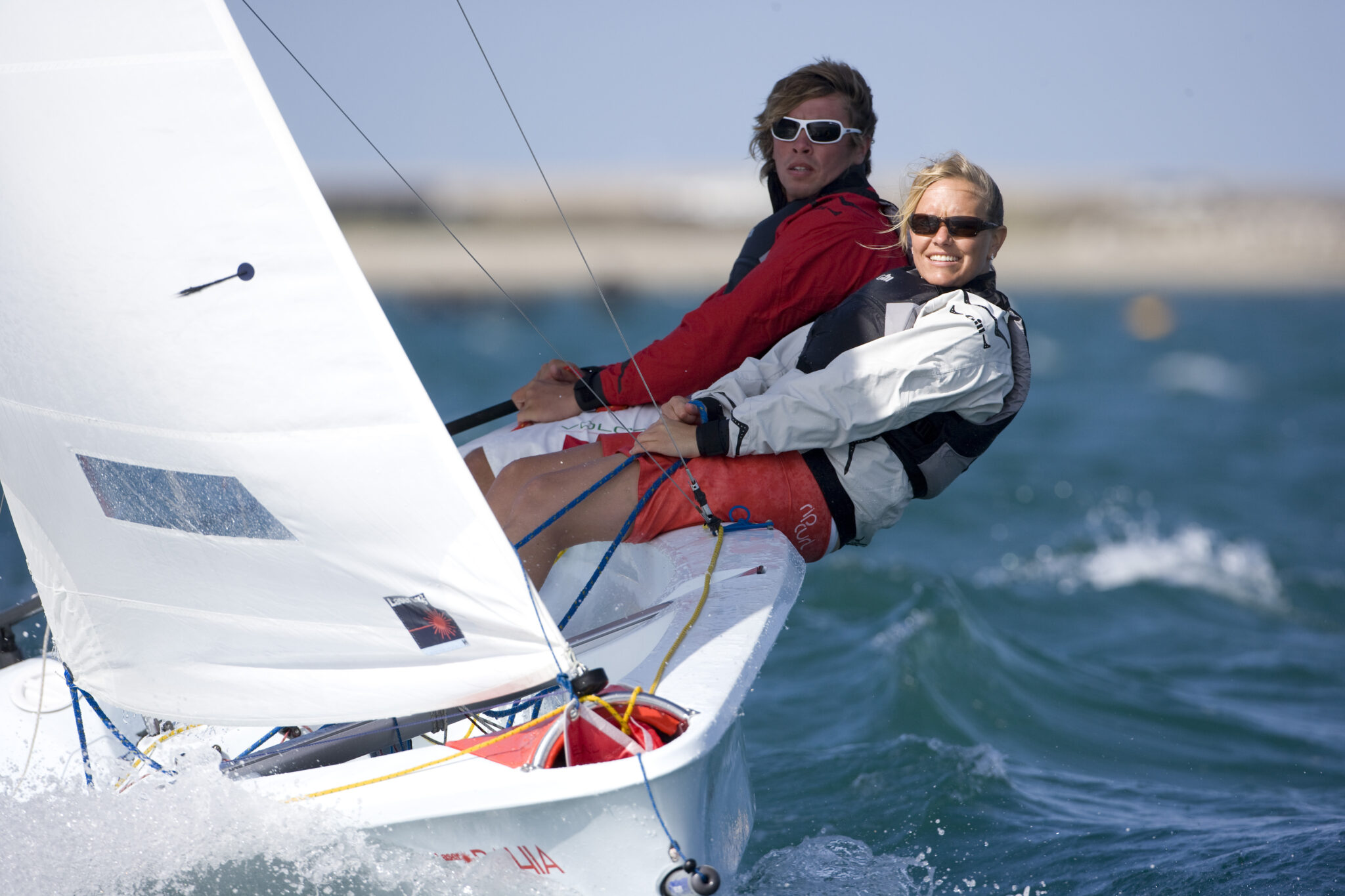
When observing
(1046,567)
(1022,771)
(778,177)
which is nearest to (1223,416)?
(1046,567)

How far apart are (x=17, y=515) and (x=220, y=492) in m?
0.64

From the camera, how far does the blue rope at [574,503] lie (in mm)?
2535

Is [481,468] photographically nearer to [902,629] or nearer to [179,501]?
[179,501]

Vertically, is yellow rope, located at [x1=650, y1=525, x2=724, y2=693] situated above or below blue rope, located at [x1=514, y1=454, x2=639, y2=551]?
below

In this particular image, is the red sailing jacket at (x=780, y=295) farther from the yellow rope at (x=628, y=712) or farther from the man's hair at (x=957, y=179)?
the yellow rope at (x=628, y=712)

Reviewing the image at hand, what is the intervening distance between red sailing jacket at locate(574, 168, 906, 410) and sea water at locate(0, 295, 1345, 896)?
114cm

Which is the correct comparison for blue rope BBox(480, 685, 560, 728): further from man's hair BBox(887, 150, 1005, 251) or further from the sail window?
man's hair BBox(887, 150, 1005, 251)

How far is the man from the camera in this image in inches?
107

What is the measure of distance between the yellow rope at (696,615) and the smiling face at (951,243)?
0.72m

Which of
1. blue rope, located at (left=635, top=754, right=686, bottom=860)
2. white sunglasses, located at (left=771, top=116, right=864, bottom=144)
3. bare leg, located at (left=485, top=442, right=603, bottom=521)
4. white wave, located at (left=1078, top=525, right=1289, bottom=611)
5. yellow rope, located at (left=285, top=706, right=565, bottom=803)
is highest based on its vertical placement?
white sunglasses, located at (left=771, top=116, right=864, bottom=144)

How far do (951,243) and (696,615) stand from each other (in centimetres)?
96

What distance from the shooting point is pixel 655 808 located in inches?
66.7

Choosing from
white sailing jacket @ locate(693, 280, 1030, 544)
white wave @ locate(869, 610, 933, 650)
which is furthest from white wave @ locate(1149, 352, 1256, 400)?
white sailing jacket @ locate(693, 280, 1030, 544)

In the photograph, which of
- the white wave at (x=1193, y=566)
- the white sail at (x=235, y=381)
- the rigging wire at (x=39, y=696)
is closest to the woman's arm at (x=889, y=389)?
the white sail at (x=235, y=381)
